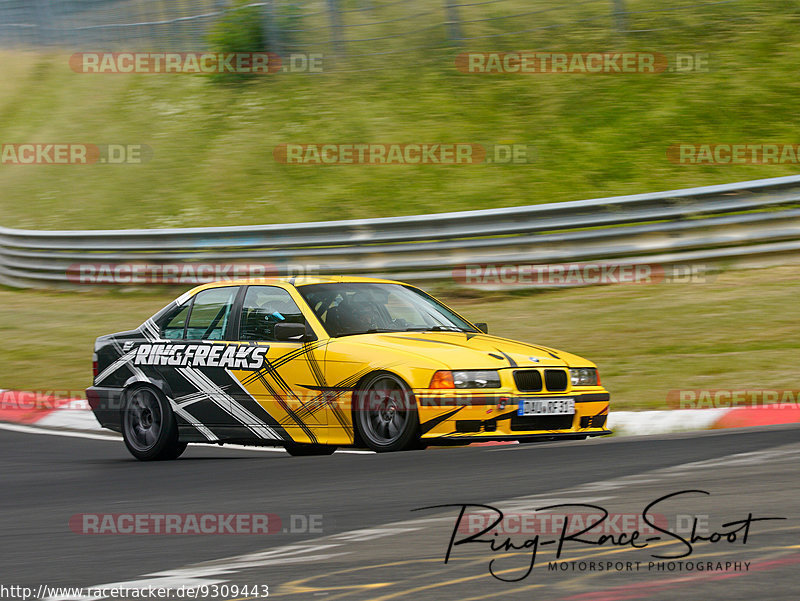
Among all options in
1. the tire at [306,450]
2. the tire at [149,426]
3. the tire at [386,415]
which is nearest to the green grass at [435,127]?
the tire at [306,450]

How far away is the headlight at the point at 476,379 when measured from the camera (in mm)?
8109

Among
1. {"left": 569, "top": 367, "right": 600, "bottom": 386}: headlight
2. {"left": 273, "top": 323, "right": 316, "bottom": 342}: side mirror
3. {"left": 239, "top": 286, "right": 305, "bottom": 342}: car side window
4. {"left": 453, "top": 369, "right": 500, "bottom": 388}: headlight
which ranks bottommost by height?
{"left": 569, "top": 367, "right": 600, "bottom": 386}: headlight

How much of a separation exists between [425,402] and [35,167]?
20.6m

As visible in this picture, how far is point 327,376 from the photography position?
8562 mm

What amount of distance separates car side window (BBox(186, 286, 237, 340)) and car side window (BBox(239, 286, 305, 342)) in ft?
0.54

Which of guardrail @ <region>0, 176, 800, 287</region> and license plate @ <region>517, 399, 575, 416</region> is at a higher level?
guardrail @ <region>0, 176, 800, 287</region>

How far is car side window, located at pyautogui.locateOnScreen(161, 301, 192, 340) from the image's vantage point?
31.6ft

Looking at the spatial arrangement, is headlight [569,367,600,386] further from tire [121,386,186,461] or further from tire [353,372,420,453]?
tire [121,386,186,461]

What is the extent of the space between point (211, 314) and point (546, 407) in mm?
2808

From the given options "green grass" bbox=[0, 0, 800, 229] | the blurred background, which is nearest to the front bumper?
the blurred background

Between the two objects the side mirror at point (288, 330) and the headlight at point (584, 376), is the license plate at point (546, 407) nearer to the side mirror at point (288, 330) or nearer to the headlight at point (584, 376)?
the headlight at point (584, 376)

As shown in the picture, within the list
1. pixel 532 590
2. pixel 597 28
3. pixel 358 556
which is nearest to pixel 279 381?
pixel 358 556

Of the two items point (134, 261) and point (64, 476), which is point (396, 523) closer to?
point (64, 476)

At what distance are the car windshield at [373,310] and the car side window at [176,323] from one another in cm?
105
